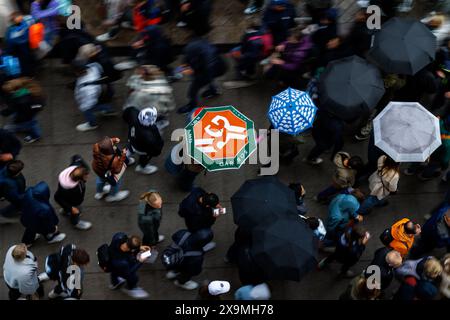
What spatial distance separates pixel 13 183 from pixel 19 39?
2.57 meters

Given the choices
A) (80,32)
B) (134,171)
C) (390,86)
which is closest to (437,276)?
(390,86)

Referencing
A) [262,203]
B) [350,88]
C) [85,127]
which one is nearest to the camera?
[262,203]

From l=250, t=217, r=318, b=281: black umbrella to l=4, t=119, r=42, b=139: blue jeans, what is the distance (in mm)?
4443

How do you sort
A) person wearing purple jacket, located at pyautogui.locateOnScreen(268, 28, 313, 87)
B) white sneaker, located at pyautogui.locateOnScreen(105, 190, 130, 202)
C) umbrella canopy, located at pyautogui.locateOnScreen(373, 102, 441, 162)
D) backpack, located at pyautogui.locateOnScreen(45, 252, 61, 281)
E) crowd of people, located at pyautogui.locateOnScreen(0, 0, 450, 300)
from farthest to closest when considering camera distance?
1. person wearing purple jacket, located at pyautogui.locateOnScreen(268, 28, 313, 87)
2. white sneaker, located at pyautogui.locateOnScreen(105, 190, 130, 202)
3. umbrella canopy, located at pyautogui.locateOnScreen(373, 102, 441, 162)
4. crowd of people, located at pyautogui.locateOnScreen(0, 0, 450, 300)
5. backpack, located at pyautogui.locateOnScreen(45, 252, 61, 281)

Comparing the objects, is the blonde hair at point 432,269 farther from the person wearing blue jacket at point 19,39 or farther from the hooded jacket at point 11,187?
the person wearing blue jacket at point 19,39

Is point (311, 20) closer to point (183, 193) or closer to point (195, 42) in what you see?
point (195, 42)

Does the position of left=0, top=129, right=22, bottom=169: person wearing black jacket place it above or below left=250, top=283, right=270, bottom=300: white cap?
above

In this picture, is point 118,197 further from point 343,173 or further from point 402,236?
point 402,236

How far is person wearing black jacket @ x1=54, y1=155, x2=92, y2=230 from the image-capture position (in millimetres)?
9367

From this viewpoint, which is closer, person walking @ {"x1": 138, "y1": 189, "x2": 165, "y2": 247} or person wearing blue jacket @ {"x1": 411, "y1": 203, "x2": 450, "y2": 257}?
person walking @ {"x1": 138, "y1": 189, "x2": 165, "y2": 247}

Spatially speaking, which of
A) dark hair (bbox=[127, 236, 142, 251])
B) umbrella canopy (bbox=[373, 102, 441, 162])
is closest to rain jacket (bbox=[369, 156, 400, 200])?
umbrella canopy (bbox=[373, 102, 441, 162])

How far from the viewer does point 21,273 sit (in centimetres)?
870

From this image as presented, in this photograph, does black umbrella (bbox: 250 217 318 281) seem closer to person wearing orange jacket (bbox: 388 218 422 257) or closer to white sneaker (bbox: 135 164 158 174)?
person wearing orange jacket (bbox: 388 218 422 257)

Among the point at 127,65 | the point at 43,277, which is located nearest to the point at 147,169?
the point at 127,65
